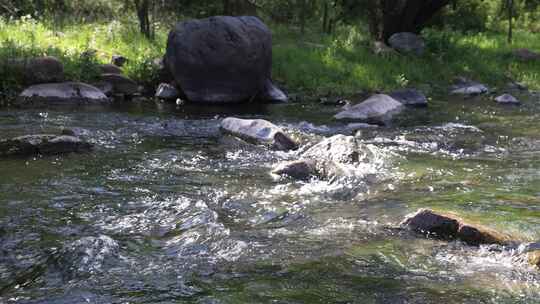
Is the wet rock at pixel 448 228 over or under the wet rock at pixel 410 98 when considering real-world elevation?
over

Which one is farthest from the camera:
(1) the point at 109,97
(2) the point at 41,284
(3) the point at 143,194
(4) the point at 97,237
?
(1) the point at 109,97

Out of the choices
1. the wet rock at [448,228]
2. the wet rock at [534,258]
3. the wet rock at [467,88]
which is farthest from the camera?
the wet rock at [467,88]

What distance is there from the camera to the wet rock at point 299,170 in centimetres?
880

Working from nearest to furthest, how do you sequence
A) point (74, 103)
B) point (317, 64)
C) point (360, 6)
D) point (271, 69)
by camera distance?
point (74, 103)
point (271, 69)
point (317, 64)
point (360, 6)

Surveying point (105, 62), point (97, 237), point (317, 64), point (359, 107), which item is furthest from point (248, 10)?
point (97, 237)

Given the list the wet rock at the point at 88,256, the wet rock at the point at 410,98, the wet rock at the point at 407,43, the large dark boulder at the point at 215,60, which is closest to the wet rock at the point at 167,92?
the large dark boulder at the point at 215,60

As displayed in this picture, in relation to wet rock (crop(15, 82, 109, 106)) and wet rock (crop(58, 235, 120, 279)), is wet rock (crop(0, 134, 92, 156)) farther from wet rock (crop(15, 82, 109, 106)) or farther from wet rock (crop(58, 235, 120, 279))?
Answer: wet rock (crop(15, 82, 109, 106))

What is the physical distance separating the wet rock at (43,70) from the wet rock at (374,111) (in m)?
7.04

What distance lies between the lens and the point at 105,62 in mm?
17047

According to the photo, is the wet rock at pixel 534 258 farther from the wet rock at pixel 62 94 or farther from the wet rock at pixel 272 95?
the wet rock at pixel 272 95

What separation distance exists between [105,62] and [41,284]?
506 inches

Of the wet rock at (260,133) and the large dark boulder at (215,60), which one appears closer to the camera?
the wet rock at (260,133)

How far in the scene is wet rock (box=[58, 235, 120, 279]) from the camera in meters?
5.29

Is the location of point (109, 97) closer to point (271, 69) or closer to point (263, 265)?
point (271, 69)
